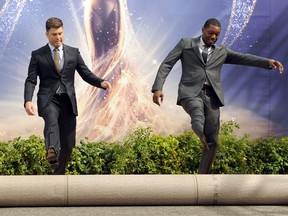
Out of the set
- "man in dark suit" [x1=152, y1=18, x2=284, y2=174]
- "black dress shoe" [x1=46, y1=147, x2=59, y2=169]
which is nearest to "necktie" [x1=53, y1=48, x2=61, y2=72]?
"black dress shoe" [x1=46, y1=147, x2=59, y2=169]

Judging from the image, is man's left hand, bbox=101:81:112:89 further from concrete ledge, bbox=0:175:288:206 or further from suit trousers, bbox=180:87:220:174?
concrete ledge, bbox=0:175:288:206

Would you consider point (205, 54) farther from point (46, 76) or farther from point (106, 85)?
point (46, 76)

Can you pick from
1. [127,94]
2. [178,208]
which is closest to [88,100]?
[127,94]

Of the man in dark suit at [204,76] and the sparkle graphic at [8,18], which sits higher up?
the sparkle graphic at [8,18]

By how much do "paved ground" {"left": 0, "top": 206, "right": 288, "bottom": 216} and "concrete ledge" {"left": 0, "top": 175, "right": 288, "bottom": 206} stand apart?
75 millimetres

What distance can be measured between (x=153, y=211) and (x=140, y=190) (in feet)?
1.07

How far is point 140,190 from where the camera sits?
679 cm

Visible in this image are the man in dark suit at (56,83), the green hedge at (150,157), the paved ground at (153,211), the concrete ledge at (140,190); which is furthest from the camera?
the green hedge at (150,157)

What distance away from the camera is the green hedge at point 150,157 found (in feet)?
27.9

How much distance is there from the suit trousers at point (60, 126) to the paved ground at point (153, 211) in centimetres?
77

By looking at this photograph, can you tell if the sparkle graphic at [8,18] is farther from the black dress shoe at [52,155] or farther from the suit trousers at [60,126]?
the black dress shoe at [52,155]

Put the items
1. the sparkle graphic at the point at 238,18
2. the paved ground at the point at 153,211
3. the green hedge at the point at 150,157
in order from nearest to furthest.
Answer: the paved ground at the point at 153,211 < the green hedge at the point at 150,157 < the sparkle graphic at the point at 238,18

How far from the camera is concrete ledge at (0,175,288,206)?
6684 mm

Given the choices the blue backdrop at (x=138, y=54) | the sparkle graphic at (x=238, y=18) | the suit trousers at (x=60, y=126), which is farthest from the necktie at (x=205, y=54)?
the sparkle graphic at (x=238, y=18)
